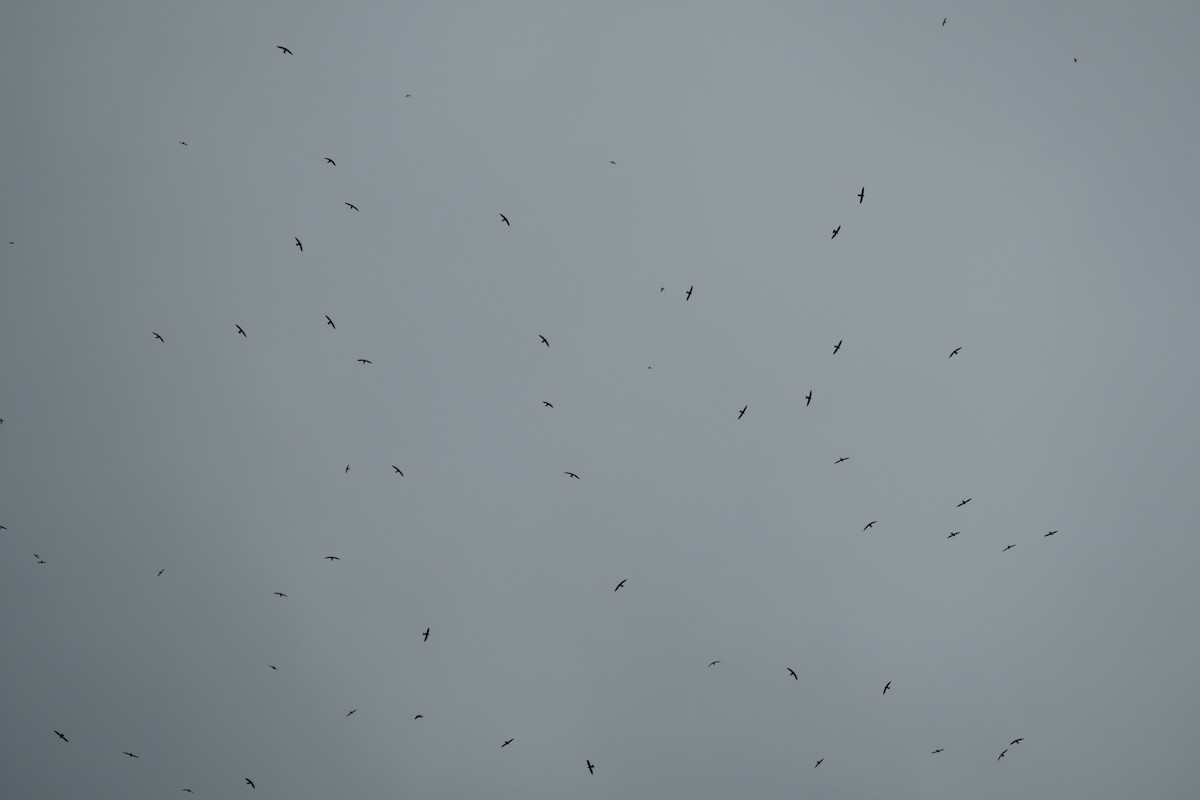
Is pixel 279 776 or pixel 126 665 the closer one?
pixel 126 665

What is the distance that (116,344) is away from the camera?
36844 mm

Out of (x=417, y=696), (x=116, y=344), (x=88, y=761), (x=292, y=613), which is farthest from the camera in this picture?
(x=417, y=696)

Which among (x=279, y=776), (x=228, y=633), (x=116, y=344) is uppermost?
(x=116, y=344)

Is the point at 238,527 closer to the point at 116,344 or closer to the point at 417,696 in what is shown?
the point at 116,344

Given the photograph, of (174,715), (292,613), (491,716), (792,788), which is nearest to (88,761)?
(174,715)

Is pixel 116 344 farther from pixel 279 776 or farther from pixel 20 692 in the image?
pixel 279 776

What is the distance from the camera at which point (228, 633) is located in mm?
40656

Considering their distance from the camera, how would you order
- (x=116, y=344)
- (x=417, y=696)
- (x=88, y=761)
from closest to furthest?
(x=116, y=344)
(x=88, y=761)
(x=417, y=696)

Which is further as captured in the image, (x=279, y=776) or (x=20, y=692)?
(x=279, y=776)

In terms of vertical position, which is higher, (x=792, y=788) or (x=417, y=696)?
(x=792, y=788)

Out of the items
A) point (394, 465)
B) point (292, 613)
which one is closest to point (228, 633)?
point (292, 613)

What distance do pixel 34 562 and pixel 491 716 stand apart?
25904 millimetres

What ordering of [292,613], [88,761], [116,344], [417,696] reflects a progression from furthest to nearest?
[417,696] < [292,613] < [88,761] < [116,344]

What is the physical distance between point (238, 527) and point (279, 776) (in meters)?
14.8
